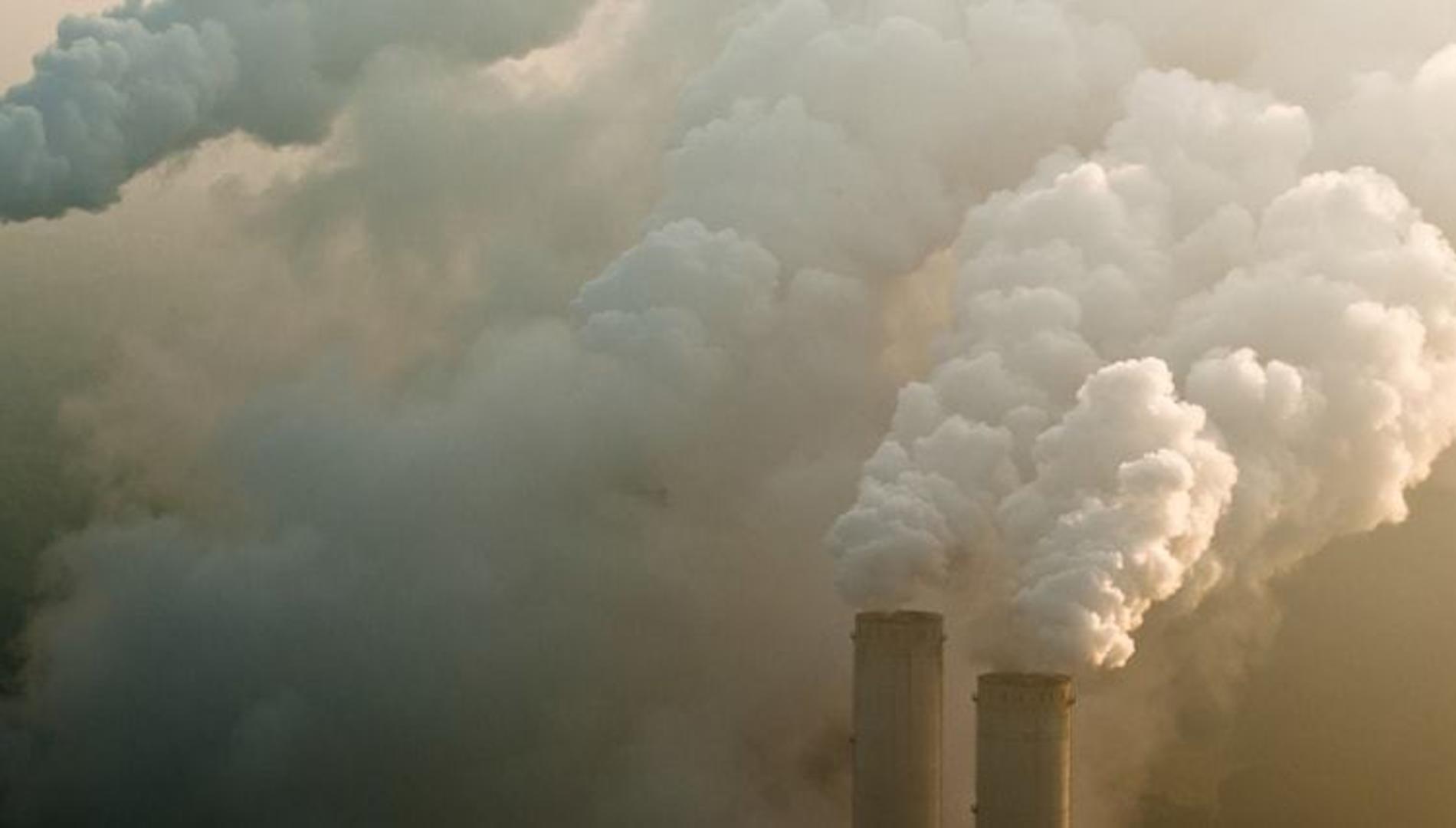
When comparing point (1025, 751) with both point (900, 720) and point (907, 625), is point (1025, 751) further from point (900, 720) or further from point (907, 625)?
point (907, 625)

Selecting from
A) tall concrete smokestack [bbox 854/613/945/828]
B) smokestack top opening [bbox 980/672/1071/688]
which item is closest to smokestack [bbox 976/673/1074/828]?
smokestack top opening [bbox 980/672/1071/688]

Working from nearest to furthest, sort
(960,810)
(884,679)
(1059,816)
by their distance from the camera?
(1059,816), (884,679), (960,810)

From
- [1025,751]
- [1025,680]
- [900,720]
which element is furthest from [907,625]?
[1025,751]

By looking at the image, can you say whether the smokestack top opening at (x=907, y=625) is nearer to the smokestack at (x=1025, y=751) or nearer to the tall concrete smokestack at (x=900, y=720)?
the tall concrete smokestack at (x=900, y=720)

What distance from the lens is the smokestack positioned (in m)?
44.9

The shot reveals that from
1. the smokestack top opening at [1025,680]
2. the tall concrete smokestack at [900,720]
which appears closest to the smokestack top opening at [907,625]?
the tall concrete smokestack at [900,720]

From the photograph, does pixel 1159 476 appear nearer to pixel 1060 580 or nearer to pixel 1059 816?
pixel 1060 580

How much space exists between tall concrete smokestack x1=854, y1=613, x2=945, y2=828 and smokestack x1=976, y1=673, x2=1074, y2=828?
3.99 meters

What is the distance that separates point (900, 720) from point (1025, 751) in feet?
16.8

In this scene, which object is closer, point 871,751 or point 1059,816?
point 1059,816

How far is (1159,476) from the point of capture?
151 ft

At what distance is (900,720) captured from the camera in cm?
4934

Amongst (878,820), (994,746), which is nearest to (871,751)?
(878,820)

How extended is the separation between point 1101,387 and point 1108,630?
5.90 meters
